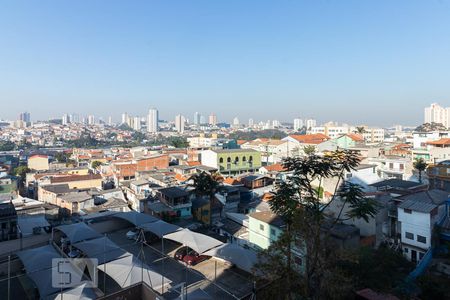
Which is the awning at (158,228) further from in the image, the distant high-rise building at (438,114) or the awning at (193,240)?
the distant high-rise building at (438,114)

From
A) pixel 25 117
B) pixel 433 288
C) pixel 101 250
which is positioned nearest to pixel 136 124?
pixel 25 117

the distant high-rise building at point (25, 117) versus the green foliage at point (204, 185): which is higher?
the distant high-rise building at point (25, 117)

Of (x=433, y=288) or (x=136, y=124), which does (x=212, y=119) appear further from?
(x=433, y=288)

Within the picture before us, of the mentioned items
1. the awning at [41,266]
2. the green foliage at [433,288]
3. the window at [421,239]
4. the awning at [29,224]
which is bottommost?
the green foliage at [433,288]

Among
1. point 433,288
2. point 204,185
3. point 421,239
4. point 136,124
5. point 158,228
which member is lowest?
point 433,288

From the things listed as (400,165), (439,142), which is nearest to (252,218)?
(400,165)

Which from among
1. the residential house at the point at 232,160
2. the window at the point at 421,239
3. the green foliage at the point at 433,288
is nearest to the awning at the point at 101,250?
the green foliage at the point at 433,288
